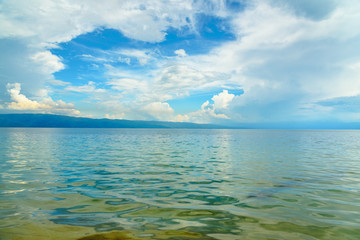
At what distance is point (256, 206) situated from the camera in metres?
Result: 10.8

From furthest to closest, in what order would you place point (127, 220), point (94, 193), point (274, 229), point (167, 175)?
point (167, 175)
point (94, 193)
point (127, 220)
point (274, 229)

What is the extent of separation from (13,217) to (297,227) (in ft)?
37.9

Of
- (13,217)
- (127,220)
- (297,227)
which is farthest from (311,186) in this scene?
(13,217)

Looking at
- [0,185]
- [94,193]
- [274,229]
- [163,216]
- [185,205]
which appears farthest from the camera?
[0,185]

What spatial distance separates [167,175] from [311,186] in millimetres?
11019

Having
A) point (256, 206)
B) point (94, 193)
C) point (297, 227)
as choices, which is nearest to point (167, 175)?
point (94, 193)

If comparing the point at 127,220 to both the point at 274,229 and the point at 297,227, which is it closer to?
the point at 274,229

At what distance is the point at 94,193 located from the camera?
42.3 feet

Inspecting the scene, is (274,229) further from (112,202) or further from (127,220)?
(112,202)

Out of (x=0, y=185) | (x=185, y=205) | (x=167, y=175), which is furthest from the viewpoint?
(x=167, y=175)

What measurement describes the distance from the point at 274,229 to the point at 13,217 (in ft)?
34.8

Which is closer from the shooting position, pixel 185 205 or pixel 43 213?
pixel 43 213

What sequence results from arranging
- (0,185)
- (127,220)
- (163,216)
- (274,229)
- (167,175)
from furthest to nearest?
(167,175) → (0,185) → (163,216) → (127,220) → (274,229)

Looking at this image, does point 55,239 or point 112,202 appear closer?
point 55,239
